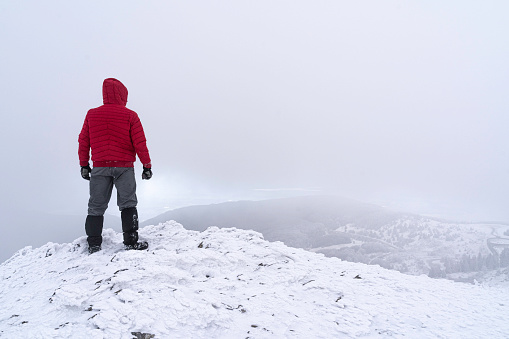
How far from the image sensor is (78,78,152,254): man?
5203mm

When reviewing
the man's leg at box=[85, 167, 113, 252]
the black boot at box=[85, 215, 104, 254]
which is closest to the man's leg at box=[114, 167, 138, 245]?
the man's leg at box=[85, 167, 113, 252]

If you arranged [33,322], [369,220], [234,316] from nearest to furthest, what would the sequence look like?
[33,322] < [234,316] < [369,220]

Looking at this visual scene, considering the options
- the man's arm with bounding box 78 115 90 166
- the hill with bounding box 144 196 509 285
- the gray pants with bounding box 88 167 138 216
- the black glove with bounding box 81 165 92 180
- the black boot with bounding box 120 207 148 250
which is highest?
the man's arm with bounding box 78 115 90 166

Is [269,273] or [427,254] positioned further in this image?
[427,254]

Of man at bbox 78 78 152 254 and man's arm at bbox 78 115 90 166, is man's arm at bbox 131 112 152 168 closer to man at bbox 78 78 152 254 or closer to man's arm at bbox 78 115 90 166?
man at bbox 78 78 152 254

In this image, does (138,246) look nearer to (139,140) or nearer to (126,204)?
(126,204)

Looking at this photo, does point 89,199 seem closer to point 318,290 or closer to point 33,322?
point 33,322

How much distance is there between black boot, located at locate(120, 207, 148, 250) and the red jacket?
110cm

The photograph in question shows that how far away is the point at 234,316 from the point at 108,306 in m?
1.59

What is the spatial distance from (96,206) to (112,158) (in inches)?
45.3

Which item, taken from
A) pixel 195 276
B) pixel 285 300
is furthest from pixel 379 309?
pixel 195 276

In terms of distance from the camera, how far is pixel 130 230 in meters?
5.29

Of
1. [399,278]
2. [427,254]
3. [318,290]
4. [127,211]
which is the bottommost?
[427,254]

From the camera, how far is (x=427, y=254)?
13288 cm
